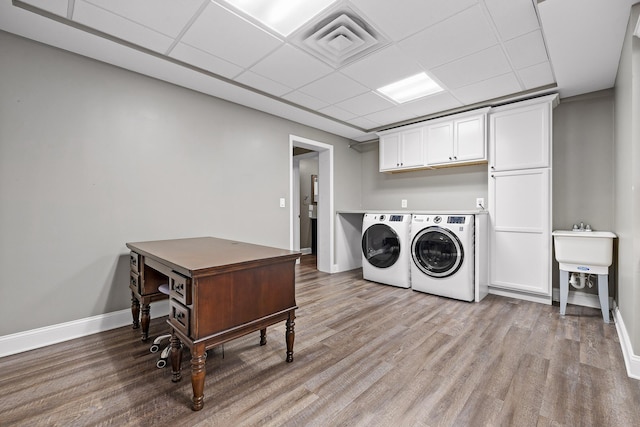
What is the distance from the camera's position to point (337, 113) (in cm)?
373

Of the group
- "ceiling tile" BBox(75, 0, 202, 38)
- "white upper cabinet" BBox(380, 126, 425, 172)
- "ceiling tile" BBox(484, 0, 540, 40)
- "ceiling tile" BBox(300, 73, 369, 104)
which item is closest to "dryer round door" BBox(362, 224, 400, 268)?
"white upper cabinet" BBox(380, 126, 425, 172)

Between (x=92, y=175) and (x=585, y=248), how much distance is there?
442 cm

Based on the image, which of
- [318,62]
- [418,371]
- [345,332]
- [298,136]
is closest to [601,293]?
[418,371]

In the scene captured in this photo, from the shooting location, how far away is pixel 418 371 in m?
1.81

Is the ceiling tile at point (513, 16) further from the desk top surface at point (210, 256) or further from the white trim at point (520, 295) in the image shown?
the white trim at point (520, 295)

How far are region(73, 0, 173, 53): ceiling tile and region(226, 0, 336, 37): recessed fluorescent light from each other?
2.41 feet

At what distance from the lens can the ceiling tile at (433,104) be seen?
3.21 m

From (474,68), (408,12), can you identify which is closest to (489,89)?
(474,68)

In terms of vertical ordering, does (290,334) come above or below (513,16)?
below

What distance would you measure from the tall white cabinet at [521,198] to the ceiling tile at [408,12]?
189 centimetres

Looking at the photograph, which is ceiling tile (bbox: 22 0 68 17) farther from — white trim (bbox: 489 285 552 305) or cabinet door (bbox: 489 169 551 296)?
white trim (bbox: 489 285 552 305)

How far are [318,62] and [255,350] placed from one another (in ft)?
7.90

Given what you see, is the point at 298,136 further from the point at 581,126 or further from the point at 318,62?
the point at 581,126

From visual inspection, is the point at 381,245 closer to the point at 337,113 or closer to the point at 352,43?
the point at 337,113
